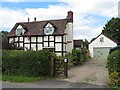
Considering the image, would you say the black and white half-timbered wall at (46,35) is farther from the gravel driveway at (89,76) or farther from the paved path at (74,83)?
the paved path at (74,83)

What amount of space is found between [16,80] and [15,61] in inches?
135

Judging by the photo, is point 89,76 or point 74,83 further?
point 89,76

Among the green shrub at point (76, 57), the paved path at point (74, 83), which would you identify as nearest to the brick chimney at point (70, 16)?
the green shrub at point (76, 57)

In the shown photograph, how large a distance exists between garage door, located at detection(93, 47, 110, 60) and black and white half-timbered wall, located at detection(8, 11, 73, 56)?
9.62 meters

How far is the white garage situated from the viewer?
5181 centimetres

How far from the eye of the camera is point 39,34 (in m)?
42.7

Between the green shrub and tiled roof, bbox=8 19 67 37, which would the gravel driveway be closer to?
the green shrub

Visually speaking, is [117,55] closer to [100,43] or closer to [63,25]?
[63,25]

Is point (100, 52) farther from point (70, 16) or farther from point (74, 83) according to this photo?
point (74, 83)

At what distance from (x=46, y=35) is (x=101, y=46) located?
15.4m

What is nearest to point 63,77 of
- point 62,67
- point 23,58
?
point 62,67

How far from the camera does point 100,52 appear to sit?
52719mm

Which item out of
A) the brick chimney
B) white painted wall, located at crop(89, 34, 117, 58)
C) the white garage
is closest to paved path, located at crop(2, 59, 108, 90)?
the brick chimney

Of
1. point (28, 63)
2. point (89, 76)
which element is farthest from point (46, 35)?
point (89, 76)
